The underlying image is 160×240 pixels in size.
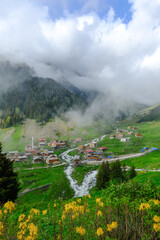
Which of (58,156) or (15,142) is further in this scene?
(15,142)

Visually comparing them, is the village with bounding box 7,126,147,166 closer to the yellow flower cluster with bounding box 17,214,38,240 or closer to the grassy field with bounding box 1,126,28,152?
the grassy field with bounding box 1,126,28,152

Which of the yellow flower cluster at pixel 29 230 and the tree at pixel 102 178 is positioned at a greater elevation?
the yellow flower cluster at pixel 29 230

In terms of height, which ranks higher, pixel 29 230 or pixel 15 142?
pixel 29 230

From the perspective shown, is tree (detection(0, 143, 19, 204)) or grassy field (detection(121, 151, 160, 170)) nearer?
tree (detection(0, 143, 19, 204))

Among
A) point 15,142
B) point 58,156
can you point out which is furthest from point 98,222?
point 15,142

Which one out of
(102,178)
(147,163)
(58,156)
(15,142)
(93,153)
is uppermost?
(15,142)

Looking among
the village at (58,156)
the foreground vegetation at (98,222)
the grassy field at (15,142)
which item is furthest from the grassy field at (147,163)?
the grassy field at (15,142)

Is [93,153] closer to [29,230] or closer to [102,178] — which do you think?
[102,178]

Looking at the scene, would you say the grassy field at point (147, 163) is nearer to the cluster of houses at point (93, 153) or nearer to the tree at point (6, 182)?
the cluster of houses at point (93, 153)

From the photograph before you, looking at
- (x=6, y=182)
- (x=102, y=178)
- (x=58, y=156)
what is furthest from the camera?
(x=58, y=156)

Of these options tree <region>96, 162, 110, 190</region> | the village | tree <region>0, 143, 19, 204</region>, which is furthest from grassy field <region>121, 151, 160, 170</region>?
tree <region>0, 143, 19, 204</region>

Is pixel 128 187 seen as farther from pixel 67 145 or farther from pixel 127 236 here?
pixel 67 145

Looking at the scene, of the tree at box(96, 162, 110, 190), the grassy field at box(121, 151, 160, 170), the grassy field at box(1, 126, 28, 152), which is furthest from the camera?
the grassy field at box(1, 126, 28, 152)

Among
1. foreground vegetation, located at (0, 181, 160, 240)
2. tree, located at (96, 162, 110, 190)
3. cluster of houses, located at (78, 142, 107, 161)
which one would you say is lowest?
cluster of houses, located at (78, 142, 107, 161)
